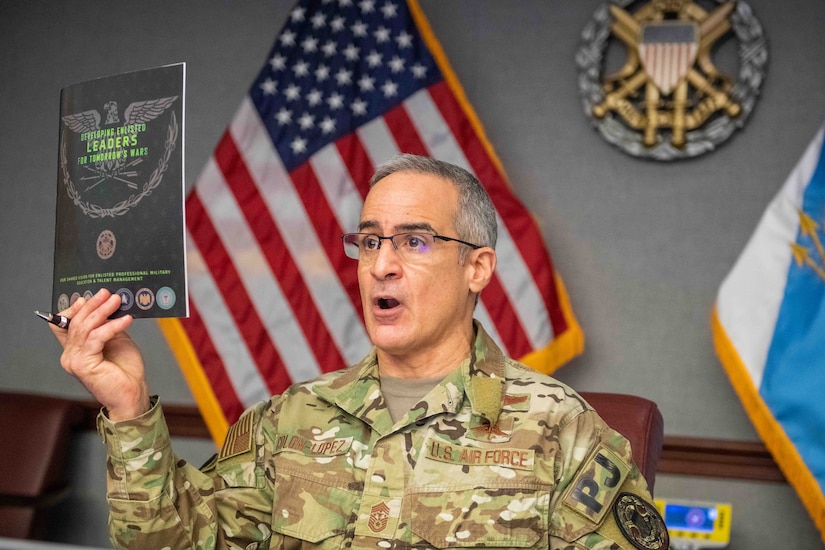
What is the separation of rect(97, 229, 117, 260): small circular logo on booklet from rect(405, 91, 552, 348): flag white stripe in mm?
1715

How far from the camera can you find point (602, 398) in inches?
78.8

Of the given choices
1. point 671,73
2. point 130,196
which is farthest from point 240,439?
point 671,73

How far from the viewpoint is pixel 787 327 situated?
268 cm

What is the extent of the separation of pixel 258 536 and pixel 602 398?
0.80 metres

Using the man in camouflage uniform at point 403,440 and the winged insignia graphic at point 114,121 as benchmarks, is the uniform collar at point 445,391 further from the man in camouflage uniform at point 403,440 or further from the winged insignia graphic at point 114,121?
the winged insignia graphic at point 114,121

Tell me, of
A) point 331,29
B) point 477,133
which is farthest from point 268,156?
point 477,133

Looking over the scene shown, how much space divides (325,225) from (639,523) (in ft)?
6.08

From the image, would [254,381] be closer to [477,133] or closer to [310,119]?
[310,119]

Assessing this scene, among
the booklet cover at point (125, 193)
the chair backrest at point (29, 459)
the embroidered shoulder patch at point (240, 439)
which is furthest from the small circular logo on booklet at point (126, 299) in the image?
the chair backrest at point (29, 459)

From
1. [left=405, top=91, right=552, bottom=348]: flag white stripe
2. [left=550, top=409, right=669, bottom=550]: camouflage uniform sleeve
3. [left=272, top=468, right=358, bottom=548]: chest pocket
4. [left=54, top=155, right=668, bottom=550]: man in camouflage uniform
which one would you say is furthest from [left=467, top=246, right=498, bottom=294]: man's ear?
[left=405, top=91, right=552, bottom=348]: flag white stripe

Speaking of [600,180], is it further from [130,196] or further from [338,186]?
[130,196]

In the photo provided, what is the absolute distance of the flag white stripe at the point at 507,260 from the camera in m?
2.96

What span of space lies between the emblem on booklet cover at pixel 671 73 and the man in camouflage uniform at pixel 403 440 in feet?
4.58

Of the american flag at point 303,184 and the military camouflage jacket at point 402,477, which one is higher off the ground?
the american flag at point 303,184
